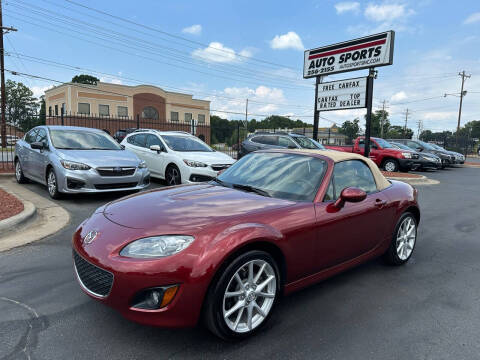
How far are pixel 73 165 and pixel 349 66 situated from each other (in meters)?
11.9

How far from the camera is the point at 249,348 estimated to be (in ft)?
7.81

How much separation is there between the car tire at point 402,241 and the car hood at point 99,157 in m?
5.23

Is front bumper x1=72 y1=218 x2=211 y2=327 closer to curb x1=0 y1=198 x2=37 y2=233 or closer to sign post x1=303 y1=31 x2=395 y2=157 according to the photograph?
curb x1=0 y1=198 x2=37 y2=233

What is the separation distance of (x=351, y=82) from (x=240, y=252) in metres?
13.6

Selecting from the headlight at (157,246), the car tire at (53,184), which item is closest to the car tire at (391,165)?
the car tire at (53,184)

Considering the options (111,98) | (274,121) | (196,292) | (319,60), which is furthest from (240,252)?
(274,121)

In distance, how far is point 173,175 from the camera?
8.57m

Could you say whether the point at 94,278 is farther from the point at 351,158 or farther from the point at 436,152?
the point at 436,152

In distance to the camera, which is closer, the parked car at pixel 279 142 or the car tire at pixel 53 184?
the car tire at pixel 53 184

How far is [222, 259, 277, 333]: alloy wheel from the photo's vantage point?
2393 mm

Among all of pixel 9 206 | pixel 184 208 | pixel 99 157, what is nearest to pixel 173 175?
pixel 99 157

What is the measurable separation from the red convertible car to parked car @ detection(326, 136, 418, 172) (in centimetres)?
1353

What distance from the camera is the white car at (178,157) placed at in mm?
8133

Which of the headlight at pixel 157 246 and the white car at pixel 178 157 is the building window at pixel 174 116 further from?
the headlight at pixel 157 246
